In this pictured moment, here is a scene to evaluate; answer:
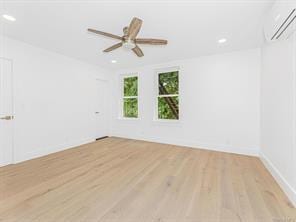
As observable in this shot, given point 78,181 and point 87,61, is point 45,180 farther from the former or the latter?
point 87,61

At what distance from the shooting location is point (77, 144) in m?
4.36

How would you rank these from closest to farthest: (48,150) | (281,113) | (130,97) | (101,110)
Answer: (281,113) → (48,150) → (101,110) → (130,97)

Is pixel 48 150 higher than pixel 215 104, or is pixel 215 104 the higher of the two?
pixel 215 104

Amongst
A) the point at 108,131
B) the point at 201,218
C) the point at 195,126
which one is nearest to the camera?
the point at 201,218

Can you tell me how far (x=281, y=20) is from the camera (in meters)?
1.75

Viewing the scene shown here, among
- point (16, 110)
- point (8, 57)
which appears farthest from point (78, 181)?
point (8, 57)

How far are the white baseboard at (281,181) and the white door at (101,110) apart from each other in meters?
4.71

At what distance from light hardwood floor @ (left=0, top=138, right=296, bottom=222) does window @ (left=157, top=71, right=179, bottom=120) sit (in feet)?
5.74

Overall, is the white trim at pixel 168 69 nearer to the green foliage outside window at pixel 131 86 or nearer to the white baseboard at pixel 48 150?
the green foliage outside window at pixel 131 86

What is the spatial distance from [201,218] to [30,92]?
402 centimetres

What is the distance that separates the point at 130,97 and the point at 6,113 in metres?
3.39

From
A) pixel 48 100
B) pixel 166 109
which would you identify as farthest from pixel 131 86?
pixel 48 100

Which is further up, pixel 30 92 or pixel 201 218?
pixel 30 92

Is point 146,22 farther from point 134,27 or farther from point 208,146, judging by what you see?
point 208,146
